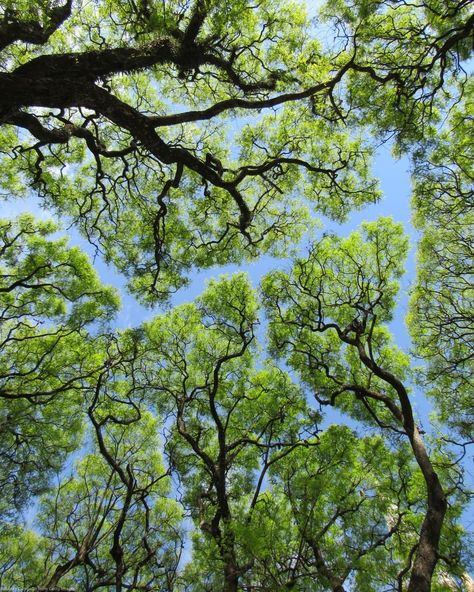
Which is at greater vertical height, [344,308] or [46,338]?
[344,308]

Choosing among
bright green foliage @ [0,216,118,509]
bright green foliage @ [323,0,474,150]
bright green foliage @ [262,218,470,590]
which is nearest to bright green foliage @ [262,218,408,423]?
bright green foliage @ [262,218,470,590]

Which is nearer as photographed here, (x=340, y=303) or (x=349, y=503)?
(x=349, y=503)

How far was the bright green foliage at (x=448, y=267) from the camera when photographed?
9.19 m

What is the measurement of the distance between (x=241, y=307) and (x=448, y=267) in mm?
5476

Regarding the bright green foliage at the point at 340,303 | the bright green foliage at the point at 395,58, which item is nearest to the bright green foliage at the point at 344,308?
the bright green foliage at the point at 340,303

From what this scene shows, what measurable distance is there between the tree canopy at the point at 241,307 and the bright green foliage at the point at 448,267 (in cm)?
6

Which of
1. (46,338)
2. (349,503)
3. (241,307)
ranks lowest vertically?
(349,503)

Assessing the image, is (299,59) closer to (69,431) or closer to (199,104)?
(199,104)

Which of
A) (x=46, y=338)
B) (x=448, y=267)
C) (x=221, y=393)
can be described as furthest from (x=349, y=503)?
(x=46, y=338)

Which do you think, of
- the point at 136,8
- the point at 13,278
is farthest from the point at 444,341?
the point at 13,278

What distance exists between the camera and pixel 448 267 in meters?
9.61

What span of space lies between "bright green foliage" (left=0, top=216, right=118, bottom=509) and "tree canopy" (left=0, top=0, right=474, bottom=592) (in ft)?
0.21

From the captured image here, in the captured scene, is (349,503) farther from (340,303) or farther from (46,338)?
(46,338)

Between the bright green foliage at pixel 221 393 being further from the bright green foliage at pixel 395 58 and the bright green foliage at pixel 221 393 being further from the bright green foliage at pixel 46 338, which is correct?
the bright green foliage at pixel 395 58
